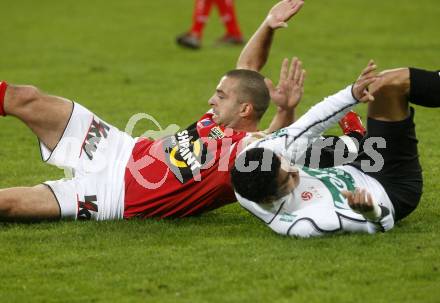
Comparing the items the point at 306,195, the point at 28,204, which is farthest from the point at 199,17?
the point at 306,195

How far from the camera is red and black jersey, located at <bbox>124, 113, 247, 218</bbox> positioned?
7383 mm

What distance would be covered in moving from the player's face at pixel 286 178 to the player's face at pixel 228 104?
870mm

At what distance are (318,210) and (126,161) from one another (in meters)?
1.71

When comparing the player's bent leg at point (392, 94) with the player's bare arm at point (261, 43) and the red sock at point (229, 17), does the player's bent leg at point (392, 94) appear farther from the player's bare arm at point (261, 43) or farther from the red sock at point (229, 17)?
the red sock at point (229, 17)

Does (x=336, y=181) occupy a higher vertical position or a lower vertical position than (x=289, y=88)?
lower

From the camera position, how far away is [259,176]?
21.6 ft

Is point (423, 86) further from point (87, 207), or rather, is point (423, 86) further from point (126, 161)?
point (87, 207)

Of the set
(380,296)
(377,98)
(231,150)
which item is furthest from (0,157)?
(380,296)

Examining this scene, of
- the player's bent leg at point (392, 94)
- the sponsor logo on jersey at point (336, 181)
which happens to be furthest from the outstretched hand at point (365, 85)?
the sponsor logo on jersey at point (336, 181)

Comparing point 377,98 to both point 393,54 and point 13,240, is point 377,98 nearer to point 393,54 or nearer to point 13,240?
point 13,240

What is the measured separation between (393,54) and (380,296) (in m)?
10.5

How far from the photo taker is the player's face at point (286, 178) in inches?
262

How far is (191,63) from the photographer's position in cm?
1596

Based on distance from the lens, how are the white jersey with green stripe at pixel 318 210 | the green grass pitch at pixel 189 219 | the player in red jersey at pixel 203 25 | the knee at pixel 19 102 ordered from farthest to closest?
the player in red jersey at pixel 203 25 → the knee at pixel 19 102 → the white jersey with green stripe at pixel 318 210 → the green grass pitch at pixel 189 219
